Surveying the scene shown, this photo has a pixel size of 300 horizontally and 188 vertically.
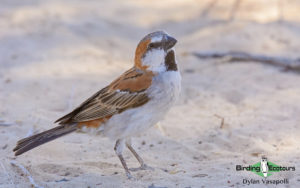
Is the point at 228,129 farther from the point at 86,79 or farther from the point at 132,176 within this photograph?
the point at 86,79

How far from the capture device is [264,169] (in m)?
4.85

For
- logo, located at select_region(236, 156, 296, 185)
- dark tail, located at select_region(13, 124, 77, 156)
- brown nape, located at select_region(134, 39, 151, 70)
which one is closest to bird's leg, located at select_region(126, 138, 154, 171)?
dark tail, located at select_region(13, 124, 77, 156)

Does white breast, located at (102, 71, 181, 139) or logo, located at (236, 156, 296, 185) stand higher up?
white breast, located at (102, 71, 181, 139)

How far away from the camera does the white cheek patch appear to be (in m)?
5.05

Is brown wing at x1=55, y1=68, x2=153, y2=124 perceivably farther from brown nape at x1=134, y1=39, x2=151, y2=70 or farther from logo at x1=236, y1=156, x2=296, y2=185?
logo at x1=236, y1=156, x2=296, y2=185

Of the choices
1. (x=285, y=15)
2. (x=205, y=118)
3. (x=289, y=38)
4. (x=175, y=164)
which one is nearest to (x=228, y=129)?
(x=205, y=118)

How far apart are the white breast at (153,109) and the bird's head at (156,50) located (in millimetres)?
128

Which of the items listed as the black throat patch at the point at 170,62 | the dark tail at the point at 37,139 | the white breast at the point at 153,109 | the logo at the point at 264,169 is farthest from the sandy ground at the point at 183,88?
the black throat patch at the point at 170,62

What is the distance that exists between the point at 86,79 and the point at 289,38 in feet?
12.8

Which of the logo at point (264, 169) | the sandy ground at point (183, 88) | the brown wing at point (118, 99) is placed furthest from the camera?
the sandy ground at point (183, 88)

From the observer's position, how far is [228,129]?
6.14 metres

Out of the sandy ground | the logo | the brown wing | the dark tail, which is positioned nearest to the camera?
the logo

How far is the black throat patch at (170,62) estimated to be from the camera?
505cm

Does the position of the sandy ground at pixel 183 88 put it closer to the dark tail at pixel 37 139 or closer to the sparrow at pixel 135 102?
the dark tail at pixel 37 139
